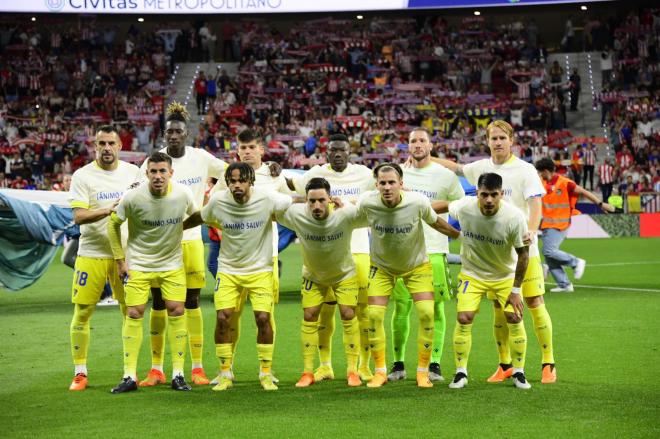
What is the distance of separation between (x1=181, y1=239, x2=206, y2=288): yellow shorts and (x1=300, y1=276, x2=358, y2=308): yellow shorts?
3.07ft

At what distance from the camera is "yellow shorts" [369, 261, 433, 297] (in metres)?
8.59

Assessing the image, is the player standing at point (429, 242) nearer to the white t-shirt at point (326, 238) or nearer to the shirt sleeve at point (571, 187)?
the white t-shirt at point (326, 238)

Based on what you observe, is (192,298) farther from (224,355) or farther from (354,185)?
(354,185)

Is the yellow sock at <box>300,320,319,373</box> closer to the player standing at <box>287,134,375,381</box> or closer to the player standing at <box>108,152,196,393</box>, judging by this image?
the player standing at <box>287,134,375,381</box>

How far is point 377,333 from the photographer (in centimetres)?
856

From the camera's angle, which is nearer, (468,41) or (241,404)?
(241,404)

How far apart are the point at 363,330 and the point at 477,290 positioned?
1229 mm

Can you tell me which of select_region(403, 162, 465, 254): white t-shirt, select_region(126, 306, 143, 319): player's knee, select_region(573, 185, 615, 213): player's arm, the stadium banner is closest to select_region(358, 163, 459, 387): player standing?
select_region(403, 162, 465, 254): white t-shirt

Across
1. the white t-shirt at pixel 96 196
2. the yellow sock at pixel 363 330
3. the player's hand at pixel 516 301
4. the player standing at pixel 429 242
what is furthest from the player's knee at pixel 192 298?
the player's hand at pixel 516 301

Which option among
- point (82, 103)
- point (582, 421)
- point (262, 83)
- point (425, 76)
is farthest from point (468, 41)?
point (582, 421)

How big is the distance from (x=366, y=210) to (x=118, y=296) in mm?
2388

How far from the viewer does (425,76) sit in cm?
3750

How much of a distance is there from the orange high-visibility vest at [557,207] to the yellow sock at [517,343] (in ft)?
23.6

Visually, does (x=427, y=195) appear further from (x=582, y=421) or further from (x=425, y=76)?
(x=425, y=76)
